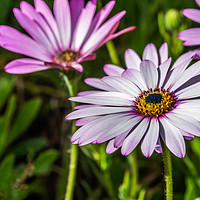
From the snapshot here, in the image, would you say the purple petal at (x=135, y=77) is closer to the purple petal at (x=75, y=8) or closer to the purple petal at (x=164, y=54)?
the purple petal at (x=164, y=54)

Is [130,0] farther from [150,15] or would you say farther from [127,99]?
[127,99]

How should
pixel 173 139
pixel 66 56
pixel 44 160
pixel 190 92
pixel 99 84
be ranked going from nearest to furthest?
pixel 173 139, pixel 190 92, pixel 99 84, pixel 66 56, pixel 44 160

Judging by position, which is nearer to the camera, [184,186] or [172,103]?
[172,103]

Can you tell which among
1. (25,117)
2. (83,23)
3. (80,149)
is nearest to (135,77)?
(83,23)


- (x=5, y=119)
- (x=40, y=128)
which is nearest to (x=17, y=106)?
(x=40, y=128)

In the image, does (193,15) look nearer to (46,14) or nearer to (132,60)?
(132,60)

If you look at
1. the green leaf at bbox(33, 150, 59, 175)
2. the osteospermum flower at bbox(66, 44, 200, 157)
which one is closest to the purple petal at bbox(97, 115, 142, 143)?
the osteospermum flower at bbox(66, 44, 200, 157)
